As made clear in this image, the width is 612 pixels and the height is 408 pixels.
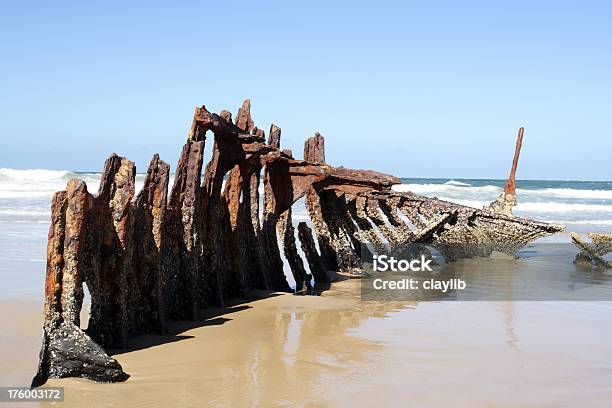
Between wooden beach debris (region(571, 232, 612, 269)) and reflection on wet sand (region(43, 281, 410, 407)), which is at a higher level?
wooden beach debris (region(571, 232, 612, 269))

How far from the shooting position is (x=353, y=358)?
5.53 metres

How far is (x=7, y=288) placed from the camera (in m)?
8.60

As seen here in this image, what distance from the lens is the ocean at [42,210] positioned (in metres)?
10.1

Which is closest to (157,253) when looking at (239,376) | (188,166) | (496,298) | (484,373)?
(188,166)

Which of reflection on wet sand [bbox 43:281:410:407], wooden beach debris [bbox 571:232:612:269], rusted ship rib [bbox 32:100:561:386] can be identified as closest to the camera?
reflection on wet sand [bbox 43:281:410:407]

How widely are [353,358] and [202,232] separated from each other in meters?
2.33

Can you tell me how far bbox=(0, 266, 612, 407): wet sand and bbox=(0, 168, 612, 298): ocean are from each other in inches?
106

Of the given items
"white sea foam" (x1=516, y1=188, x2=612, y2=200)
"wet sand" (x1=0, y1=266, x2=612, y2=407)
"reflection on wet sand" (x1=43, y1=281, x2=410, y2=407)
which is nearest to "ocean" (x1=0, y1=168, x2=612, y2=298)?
"white sea foam" (x1=516, y1=188, x2=612, y2=200)

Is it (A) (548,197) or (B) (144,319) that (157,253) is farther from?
(A) (548,197)

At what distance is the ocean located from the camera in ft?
33.0

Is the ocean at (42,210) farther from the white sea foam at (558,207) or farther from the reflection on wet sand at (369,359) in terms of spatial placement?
the reflection on wet sand at (369,359)

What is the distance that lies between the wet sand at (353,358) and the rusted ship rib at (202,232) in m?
0.22

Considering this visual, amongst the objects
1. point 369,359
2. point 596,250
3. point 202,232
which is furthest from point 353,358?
point 596,250

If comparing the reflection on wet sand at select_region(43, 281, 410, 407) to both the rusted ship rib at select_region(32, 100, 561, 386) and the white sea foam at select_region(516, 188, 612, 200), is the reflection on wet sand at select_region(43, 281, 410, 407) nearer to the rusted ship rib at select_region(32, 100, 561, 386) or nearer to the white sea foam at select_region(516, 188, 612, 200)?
the rusted ship rib at select_region(32, 100, 561, 386)
